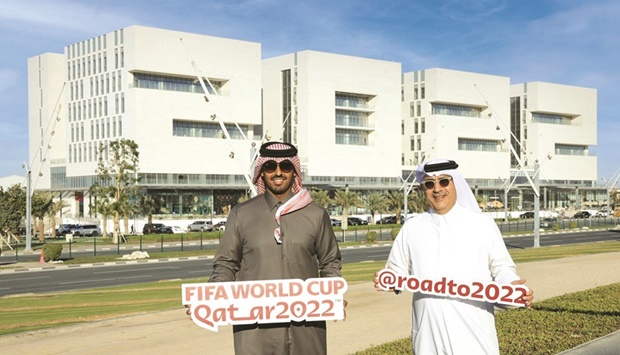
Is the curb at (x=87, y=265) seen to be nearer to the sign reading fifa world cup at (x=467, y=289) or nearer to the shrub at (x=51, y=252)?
the shrub at (x=51, y=252)

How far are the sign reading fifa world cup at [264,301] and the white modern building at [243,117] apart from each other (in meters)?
66.2

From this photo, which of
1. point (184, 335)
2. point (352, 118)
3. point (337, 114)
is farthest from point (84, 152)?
point (184, 335)

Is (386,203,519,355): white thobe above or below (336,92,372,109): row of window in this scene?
below

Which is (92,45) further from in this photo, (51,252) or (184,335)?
(184,335)

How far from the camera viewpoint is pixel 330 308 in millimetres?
5922

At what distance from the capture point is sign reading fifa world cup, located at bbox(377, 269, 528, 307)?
5668mm

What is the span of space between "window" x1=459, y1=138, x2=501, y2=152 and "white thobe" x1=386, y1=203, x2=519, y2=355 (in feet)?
384

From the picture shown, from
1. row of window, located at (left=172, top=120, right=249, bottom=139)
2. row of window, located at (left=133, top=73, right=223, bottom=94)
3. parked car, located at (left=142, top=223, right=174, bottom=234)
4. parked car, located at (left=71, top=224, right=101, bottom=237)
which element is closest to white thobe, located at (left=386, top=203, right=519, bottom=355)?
parked car, located at (left=142, top=223, right=174, bottom=234)

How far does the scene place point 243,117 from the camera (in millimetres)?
95812

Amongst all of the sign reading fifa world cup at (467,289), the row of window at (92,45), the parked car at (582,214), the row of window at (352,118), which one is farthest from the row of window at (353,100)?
the sign reading fifa world cup at (467,289)

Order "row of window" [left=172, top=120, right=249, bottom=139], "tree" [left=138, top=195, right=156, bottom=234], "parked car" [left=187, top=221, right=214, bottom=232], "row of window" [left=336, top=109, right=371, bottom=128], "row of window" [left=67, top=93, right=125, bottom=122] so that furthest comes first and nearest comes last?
1. "row of window" [left=336, top=109, right=371, bottom=128]
2. "row of window" [left=172, top=120, right=249, bottom=139]
3. "row of window" [left=67, top=93, right=125, bottom=122]
4. "tree" [left=138, top=195, right=156, bottom=234]
5. "parked car" [left=187, top=221, right=214, bottom=232]

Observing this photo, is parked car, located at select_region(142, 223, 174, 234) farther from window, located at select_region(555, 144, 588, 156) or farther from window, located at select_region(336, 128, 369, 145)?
window, located at select_region(555, 144, 588, 156)

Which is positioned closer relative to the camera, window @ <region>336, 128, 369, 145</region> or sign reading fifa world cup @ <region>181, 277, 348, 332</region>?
sign reading fifa world cup @ <region>181, 277, 348, 332</region>

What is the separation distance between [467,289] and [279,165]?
1.74 metres
